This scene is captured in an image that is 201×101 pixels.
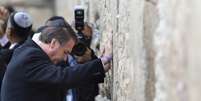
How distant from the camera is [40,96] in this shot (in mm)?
4316

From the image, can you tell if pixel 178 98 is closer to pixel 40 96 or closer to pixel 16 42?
pixel 40 96

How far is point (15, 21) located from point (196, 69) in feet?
12.2

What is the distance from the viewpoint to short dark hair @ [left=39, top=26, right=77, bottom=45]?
4293 millimetres

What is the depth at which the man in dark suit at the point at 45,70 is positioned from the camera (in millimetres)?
4234

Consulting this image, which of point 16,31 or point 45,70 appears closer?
point 45,70

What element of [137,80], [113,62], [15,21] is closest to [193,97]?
[137,80]

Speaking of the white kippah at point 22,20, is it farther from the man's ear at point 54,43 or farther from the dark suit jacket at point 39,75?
the man's ear at point 54,43

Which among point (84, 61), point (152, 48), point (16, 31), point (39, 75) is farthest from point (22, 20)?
point (152, 48)

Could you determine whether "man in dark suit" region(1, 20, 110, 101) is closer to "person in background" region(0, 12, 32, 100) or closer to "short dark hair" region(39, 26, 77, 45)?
"short dark hair" region(39, 26, 77, 45)

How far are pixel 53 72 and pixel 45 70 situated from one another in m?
0.05

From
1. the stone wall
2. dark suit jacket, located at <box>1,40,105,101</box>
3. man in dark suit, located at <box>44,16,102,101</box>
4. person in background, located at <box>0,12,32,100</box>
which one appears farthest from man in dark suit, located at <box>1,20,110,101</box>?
person in background, located at <box>0,12,32,100</box>

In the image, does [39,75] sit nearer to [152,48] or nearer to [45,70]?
[45,70]

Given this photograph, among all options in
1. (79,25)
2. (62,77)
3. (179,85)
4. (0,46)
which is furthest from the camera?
(0,46)

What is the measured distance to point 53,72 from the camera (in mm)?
4219
